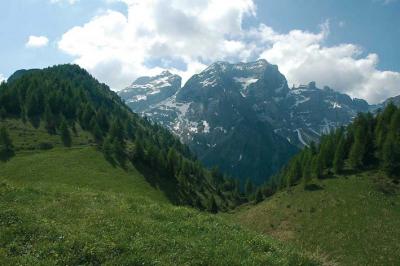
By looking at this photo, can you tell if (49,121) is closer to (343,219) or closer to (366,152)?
(366,152)

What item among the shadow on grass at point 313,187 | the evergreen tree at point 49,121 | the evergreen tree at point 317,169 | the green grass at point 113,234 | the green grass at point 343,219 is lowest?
the green grass at point 343,219

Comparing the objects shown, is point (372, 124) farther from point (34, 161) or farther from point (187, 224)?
point (187, 224)

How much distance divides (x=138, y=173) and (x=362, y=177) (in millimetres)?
68331

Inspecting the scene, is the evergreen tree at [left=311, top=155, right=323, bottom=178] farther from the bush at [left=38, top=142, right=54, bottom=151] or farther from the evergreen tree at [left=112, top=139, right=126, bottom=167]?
the bush at [left=38, top=142, right=54, bottom=151]

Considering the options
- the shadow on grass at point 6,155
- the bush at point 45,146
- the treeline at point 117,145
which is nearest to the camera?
the shadow on grass at point 6,155

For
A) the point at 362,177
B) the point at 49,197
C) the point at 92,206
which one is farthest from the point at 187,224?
the point at 362,177

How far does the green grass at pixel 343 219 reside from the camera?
199ft

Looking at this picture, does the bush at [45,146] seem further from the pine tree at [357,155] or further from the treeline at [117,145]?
the pine tree at [357,155]

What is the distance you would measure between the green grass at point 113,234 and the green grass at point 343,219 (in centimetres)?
3674

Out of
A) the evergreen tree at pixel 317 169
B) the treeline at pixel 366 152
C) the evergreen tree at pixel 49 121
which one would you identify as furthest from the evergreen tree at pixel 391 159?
Result: the evergreen tree at pixel 49 121

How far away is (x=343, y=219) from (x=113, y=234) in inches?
2545

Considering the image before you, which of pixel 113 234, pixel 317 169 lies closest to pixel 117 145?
pixel 317 169

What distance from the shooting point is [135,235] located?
755 inches

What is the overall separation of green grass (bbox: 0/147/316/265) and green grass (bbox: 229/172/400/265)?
3674 cm
